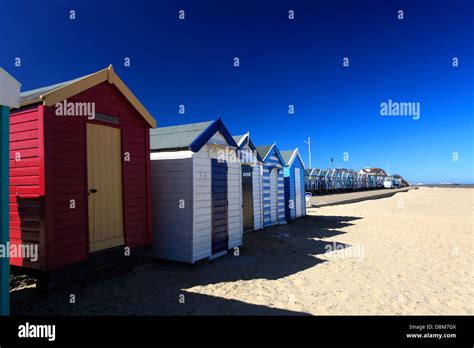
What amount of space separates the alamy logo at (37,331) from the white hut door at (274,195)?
34.7ft

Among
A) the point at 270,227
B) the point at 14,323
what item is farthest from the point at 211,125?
the point at 270,227

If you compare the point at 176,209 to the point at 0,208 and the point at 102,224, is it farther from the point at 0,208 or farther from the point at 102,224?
the point at 0,208

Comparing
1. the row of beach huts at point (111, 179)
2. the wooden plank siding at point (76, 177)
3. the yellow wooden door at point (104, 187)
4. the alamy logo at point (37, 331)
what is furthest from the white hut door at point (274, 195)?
the alamy logo at point (37, 331)

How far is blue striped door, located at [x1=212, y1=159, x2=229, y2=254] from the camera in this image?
782 centimetres

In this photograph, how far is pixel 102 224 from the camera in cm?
568

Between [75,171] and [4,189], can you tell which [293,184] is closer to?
[75,171]

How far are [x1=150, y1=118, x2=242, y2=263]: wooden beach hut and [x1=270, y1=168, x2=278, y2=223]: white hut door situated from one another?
5.51 m

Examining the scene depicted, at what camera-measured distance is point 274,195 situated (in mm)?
13781

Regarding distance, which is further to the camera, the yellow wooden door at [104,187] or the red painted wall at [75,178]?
the yellow wooden door at [104,187]

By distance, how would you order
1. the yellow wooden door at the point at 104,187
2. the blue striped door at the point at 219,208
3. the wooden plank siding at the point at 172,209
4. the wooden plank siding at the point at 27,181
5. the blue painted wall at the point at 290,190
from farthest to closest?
the blue painted wall at the point at 290,190
the blue striped door at the point at 219,208
the wooden plank siding at the point at 172,209
the yellow wooden door at the point at 104,187
the wooden plank siding at the point at 27,181

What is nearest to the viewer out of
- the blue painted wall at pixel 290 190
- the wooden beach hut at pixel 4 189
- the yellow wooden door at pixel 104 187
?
the wooden beach hut at pixel 4 189

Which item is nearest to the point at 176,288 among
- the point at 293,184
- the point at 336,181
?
the point at 293,184

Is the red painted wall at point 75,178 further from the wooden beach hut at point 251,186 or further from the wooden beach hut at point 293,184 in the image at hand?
the wooden beach hut at point 293,184

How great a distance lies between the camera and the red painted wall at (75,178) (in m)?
4.76
